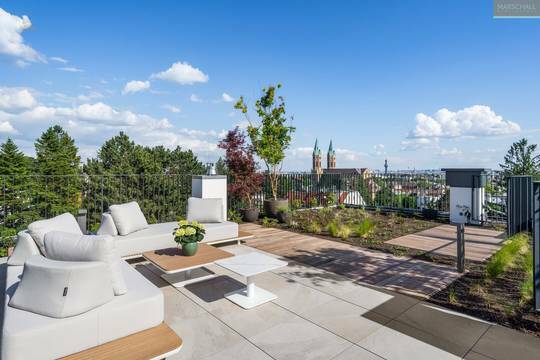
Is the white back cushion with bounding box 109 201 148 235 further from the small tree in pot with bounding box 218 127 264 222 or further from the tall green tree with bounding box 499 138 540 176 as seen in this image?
the tall green tree with bounding box 499 138 540 176

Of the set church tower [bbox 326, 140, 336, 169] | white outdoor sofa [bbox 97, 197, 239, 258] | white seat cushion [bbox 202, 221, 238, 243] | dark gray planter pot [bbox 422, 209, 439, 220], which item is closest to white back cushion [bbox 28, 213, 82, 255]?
white outdoor sofa [bbox 97, 197, 239, 258]

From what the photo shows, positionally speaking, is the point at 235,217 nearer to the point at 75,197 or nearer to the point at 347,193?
the point at 347,193

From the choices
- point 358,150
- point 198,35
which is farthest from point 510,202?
point 358,150

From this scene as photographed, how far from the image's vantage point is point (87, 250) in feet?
6.75

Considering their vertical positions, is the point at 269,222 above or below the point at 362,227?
below

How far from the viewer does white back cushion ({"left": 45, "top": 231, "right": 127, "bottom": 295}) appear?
6.72 ft

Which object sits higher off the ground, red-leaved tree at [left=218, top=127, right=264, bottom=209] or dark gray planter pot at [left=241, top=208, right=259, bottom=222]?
red-leaved tree at [left=218, top=127, right=264, bottom=209]

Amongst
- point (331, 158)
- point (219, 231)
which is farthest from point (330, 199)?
point (331, 158)

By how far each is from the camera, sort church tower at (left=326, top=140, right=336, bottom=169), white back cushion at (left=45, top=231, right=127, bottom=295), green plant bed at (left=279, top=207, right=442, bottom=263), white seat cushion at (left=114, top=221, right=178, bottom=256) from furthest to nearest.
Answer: church tower at (left=326, top=140, right=336, bottom=169) → green plant bed at (left=279, top=207, right=442, bottom=263) → white seat cushion at (left=114, top=221, right=178, bottom=256) → white back cushion at (left=45, top=231, right=127, bottom=295)

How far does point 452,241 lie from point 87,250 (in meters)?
6.46

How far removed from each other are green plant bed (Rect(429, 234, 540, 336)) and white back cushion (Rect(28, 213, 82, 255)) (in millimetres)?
4384

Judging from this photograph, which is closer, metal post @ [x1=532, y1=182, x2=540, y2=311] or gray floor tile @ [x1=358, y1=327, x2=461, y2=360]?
gray floor tile @ [x1=358, y1=327, x2=461, y2=360]

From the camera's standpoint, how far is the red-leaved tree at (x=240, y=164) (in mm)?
8237

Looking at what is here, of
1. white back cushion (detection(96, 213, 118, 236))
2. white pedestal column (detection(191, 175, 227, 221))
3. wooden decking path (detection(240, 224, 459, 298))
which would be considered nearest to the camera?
wooden decking path (detection(240, 224, 459, 298))
